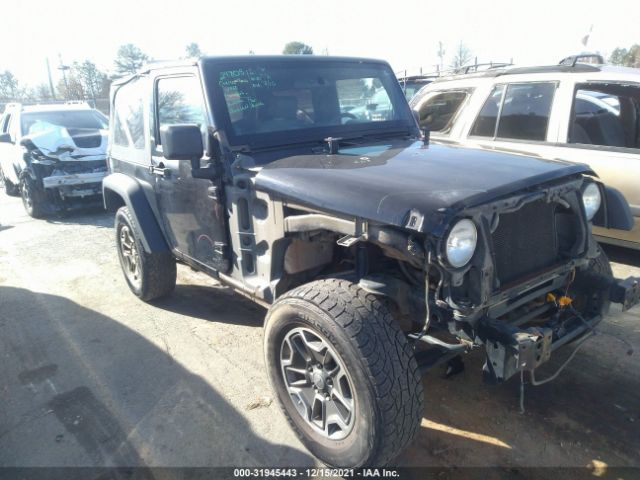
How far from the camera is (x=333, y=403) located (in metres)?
2.63

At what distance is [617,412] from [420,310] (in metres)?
1.53

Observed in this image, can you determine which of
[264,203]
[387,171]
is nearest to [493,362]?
[387,171]

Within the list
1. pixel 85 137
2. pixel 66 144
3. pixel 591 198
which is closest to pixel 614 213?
pixel 591 198

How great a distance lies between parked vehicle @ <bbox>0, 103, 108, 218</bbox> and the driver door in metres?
5.19

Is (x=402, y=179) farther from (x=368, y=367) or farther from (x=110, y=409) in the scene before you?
(x=110, y=409)

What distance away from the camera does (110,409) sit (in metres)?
3.24

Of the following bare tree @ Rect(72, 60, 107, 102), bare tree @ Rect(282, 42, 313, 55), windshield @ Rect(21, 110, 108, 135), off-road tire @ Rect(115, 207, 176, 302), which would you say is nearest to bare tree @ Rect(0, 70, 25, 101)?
bare tree @ Rect(72, 60, 107, 102)

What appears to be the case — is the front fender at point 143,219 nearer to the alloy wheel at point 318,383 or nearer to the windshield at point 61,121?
the alloy wheel at point 318,383

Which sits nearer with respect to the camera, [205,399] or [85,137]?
[205,399]

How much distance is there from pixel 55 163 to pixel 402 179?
25.4 ft

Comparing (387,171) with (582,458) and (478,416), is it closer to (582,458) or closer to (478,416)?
(478,416)

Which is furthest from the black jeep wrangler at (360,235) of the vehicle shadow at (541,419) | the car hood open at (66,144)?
the car hood open at (66,144)

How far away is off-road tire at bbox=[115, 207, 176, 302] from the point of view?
447cm

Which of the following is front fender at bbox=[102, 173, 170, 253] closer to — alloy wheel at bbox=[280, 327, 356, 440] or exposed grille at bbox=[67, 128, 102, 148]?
alloy wheel at bbox=[280, 327, 356, 440]
